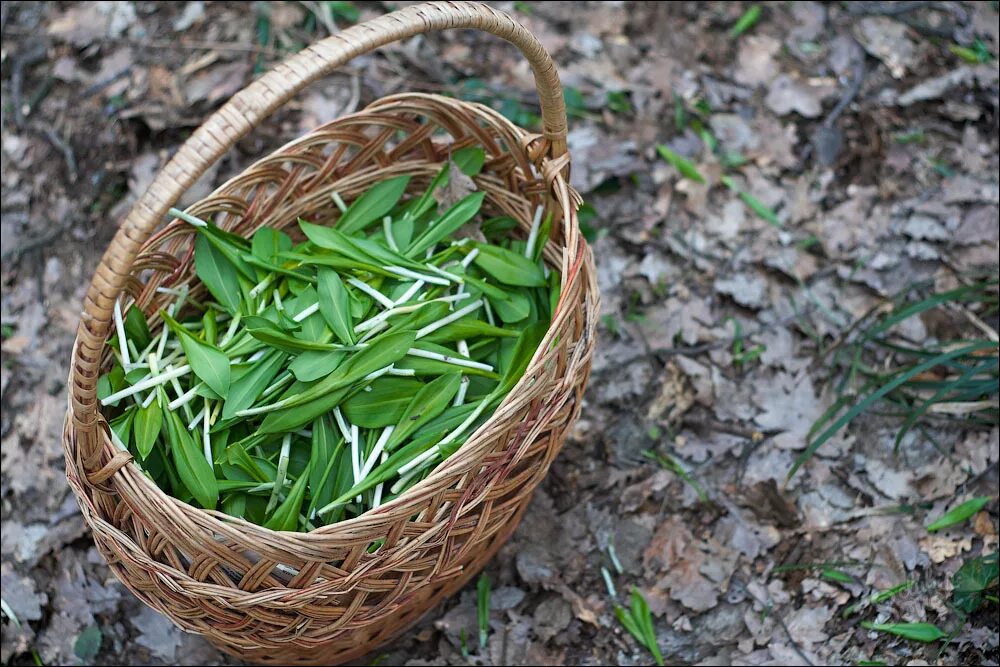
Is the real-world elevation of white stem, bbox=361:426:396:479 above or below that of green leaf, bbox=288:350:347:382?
below

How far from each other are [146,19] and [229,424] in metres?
1.42

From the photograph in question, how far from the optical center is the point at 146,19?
2172 mm

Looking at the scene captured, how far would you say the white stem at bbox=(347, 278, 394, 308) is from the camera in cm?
134

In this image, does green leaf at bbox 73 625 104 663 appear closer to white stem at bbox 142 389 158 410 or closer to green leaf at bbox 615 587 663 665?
white stem at bbox 142 389 158 410

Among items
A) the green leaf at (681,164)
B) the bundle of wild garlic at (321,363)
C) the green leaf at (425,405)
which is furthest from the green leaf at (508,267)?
the green leaf at (681,164)

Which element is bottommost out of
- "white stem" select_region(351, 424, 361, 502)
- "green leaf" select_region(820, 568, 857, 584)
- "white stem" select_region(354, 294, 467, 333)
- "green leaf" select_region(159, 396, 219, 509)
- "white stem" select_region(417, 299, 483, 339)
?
"green leaf" select_region(820, 568, 857, 584)

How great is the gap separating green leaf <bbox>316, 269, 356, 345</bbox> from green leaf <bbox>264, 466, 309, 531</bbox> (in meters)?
0.23

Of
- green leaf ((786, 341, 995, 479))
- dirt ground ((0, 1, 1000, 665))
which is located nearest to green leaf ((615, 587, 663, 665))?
dirt ground ((0, 1, 1000, 665))

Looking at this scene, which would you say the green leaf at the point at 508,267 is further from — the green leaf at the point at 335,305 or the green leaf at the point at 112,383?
the green leaf at the point at 112,383

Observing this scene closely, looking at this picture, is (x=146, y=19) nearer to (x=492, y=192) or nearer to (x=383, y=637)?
(x=492, y=192)

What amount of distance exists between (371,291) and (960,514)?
1.10 m

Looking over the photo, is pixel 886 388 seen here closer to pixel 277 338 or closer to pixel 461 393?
pixel 461 393

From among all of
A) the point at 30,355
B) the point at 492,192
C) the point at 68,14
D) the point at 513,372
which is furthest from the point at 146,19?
the point at 513,372

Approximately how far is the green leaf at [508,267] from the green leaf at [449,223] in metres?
0.06
